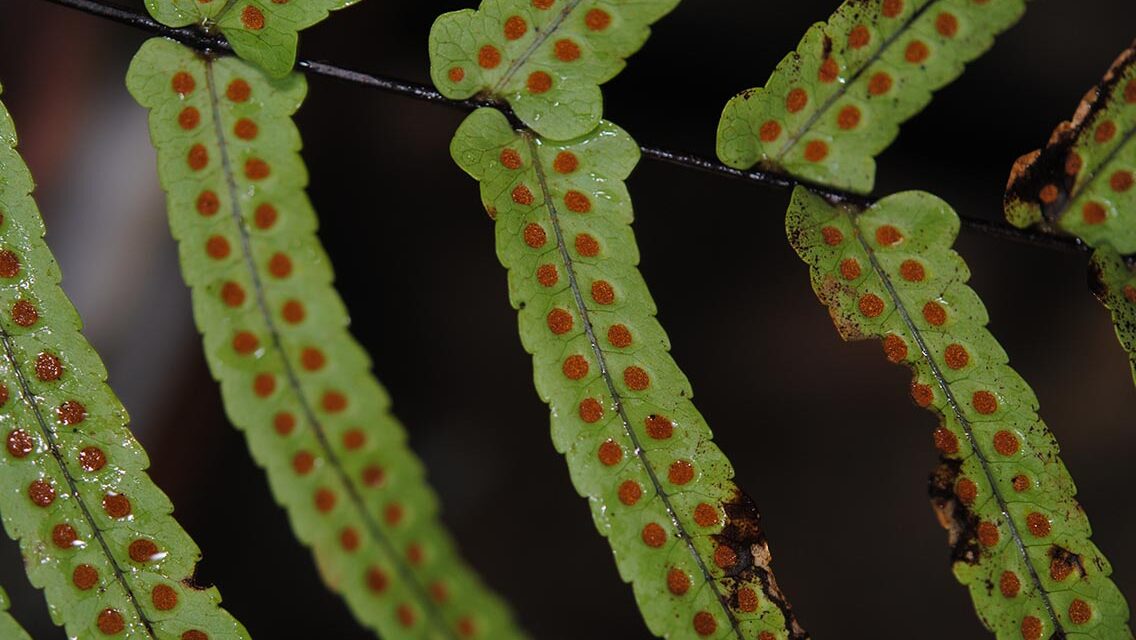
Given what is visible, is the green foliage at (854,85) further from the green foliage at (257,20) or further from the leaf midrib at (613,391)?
the green foliage at (257,20)

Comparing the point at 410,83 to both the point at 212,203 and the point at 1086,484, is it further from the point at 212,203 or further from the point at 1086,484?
the point at 1086,484

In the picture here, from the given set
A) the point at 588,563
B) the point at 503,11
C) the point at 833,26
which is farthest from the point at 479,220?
the point at 833,26

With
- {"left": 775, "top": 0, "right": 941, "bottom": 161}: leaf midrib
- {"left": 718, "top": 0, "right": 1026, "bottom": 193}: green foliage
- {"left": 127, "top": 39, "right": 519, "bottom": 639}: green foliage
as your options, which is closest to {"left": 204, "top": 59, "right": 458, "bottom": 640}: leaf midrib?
{"left": 127, "top": 39, "right": 519, "bottom": 639}: green foliage

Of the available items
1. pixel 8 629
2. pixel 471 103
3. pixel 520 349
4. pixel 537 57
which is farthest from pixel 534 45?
pixel 520 349

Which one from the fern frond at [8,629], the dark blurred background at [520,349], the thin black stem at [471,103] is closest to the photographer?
the fern frond at [8,629]

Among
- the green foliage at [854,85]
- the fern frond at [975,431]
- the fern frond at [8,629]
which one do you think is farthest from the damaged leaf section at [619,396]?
the fern frond at [8,629]
